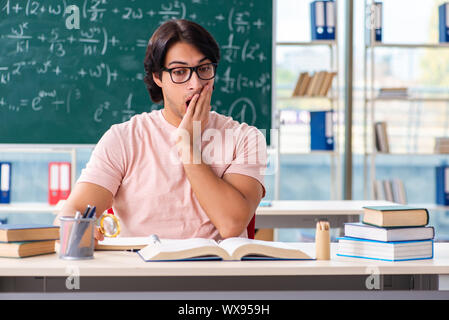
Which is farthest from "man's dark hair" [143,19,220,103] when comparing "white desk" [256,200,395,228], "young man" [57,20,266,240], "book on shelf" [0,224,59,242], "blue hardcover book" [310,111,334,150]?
"blue hardcover book" [310,111,334,150]

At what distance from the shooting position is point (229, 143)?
1932 millimetres

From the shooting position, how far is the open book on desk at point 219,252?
1.35m

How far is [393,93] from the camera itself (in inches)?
179

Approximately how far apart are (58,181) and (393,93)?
257 centimetres

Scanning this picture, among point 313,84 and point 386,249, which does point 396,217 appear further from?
point 313,84

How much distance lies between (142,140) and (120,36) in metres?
2.34

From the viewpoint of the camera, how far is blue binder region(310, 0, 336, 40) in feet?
14.5

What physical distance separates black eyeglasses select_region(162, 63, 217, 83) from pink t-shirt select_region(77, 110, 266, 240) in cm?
17

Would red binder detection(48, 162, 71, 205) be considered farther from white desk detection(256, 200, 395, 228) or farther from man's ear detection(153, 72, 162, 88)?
man's ear detection(153, 72, 162, 88)

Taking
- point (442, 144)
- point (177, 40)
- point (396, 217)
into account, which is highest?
point (177, 40)

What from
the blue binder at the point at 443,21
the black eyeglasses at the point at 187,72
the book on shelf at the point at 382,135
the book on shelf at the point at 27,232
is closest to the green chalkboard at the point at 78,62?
the book on shelf at the point at 382,135

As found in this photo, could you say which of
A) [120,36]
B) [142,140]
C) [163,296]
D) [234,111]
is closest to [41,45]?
[120,36]

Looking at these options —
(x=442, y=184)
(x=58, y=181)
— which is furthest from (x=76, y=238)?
(x=442, y=184)

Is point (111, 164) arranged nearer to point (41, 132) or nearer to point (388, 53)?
point (41, 132)
